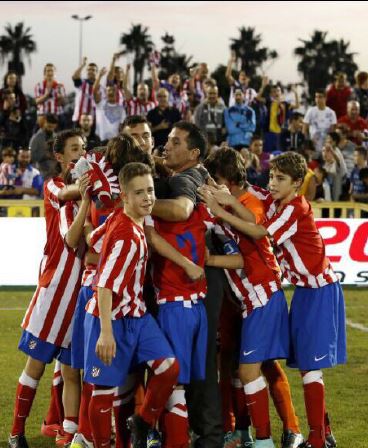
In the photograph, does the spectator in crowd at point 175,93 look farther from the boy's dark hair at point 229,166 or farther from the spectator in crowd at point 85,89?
the boy's dark hair at point 229,166

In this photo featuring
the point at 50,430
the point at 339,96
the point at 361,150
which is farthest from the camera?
the point at 339,96

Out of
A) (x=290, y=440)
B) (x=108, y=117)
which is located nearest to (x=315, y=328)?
(x=290, y=440)

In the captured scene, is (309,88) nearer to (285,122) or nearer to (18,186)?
(285,122)

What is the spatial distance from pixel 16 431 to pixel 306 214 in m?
2.23

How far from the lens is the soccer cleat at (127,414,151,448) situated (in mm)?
5629

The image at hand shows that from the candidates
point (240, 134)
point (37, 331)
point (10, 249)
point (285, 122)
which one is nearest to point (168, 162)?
point (37, 331)

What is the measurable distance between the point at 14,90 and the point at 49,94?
63 cm

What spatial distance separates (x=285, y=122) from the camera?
21547 mm

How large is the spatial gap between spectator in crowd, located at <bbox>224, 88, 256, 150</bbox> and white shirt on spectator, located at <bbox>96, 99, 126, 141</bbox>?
188cm

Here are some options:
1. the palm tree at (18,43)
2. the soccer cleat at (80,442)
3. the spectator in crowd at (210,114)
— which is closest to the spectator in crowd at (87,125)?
the spectator in crowd at (210,114)

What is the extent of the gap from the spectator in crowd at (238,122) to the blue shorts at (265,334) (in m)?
12.4

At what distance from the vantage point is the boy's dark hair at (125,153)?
581cm

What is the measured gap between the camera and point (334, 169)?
18.2m

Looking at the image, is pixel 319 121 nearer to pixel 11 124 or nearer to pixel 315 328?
pixel 11 124
